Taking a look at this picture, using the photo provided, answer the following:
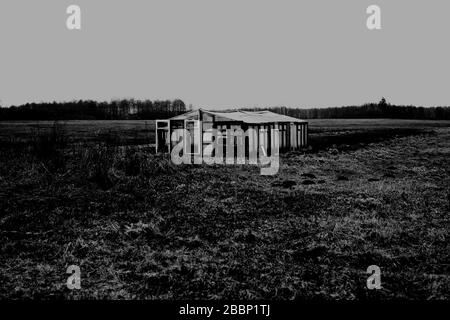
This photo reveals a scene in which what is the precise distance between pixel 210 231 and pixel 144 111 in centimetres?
10484

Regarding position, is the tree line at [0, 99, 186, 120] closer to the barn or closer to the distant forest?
the distant forest

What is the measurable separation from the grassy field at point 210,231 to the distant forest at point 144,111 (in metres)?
64.9

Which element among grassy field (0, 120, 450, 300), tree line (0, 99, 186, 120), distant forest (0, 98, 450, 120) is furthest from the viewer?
tree line (0, 99, 186, 120)

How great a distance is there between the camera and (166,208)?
1031 cm

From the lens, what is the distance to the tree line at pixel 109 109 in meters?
90.8

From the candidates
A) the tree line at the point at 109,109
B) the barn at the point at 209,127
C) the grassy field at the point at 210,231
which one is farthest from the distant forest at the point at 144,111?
the grassy field at the point at 210,231

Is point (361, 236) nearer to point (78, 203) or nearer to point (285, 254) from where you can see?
point (285, 254)

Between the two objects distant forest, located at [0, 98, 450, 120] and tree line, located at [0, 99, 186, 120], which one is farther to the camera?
tree line, located at [0, 99, 186, 120]

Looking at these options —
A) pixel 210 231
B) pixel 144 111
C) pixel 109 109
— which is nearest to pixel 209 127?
pixel 210 231

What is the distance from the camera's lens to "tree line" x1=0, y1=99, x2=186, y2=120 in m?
90.8

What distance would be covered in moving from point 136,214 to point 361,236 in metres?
5.30

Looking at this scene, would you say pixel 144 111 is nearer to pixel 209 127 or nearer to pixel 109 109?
pixel 109 109

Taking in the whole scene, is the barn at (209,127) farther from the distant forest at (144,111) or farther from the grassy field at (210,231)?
the distant forest at (144,111)

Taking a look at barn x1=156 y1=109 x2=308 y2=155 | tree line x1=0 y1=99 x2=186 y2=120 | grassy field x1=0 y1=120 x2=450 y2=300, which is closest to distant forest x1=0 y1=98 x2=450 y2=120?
tree line x1=0 y1=99 x2=186 y2=120
